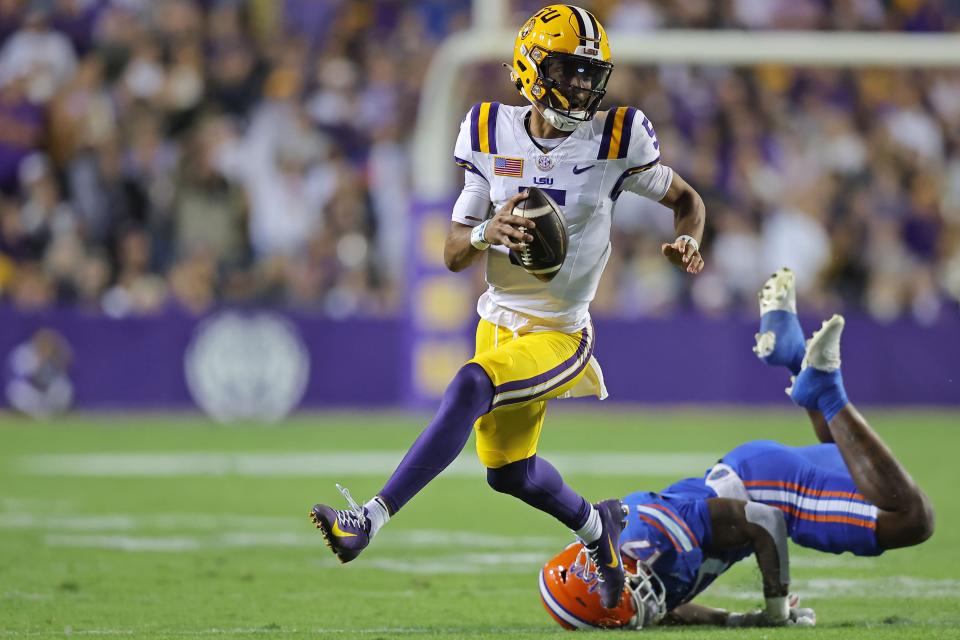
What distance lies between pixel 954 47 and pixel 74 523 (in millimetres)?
7741

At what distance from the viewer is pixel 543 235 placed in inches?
198

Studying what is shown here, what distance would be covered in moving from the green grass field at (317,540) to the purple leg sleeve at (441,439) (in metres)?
0.49

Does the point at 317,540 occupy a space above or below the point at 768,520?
below

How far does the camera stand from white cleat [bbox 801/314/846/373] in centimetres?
544

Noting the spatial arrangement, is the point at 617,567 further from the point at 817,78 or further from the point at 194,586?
the point at 817,78

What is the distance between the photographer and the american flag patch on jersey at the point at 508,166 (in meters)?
5.39

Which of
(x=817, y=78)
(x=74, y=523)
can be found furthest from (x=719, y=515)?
(x=817, y=78)

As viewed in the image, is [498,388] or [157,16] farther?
[157,16]

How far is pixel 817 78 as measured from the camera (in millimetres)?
16734

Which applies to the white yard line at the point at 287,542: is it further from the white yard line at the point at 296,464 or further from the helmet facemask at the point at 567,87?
the helmet facemask at the point at 567,87

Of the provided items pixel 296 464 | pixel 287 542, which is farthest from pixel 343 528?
pixel 296 464

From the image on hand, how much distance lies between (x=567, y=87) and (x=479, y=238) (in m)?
0.62

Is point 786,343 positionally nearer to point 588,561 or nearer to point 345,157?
point 588,561

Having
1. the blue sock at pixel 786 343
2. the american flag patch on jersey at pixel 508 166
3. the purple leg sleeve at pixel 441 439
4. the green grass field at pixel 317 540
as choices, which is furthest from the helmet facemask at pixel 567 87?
the green grass field at pixel 317 540
